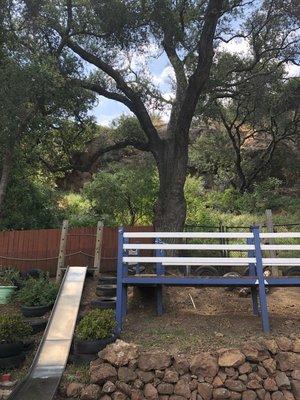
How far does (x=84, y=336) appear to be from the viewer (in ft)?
20.7

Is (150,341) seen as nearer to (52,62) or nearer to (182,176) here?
(182,176)

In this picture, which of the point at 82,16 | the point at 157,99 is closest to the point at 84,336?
the point at 82,16

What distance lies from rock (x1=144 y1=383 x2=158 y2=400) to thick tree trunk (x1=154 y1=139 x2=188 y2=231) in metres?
5.89

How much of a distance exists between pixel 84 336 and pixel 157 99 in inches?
387

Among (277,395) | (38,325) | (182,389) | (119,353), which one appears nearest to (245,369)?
(277,395)

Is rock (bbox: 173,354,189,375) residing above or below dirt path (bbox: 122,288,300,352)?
below

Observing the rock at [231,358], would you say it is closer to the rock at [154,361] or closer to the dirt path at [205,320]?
the dirt path at [205,320]

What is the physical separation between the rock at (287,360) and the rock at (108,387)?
7.92ft

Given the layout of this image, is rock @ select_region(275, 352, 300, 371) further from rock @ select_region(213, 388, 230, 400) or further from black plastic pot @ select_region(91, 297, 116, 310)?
black plastic pot @ select_region(91, 297, 116, 310)

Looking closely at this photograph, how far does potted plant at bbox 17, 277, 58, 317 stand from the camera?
8547mm

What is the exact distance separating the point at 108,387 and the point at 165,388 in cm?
78

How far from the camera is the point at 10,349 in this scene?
649 centimetres

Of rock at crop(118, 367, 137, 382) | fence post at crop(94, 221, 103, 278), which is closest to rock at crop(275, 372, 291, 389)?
rock at crop(118, 367, 137, 382)

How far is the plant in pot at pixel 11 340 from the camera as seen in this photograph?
21.2 feet
